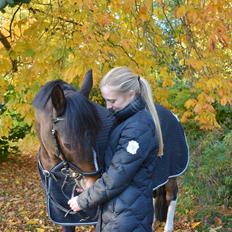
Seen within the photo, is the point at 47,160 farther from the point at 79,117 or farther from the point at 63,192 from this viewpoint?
the point at 79,117

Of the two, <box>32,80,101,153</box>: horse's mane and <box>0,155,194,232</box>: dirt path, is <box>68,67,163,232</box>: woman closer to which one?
<box>32,80,101,153</box>: horse's mane

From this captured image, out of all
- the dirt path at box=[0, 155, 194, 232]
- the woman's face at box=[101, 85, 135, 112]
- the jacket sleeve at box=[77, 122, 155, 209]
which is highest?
the woman's face at box=[101, 85, 135, 112]

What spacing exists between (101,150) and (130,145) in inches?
12.3

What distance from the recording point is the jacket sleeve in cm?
215

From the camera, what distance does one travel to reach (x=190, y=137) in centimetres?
729

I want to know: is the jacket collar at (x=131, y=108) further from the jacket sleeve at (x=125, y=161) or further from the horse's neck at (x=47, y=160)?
the horse's neck at (x=47, y=160)

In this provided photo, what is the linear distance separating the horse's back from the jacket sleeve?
1.32 meters

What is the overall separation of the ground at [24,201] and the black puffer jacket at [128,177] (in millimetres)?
2256

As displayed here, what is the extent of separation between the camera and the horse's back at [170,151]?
3566 mm

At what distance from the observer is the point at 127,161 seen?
2.14 meters

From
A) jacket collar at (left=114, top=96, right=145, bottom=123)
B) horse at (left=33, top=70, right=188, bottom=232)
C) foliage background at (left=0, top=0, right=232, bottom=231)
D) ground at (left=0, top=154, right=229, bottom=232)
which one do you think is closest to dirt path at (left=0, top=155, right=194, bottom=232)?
ground at (left=0, top=154, right=229, bottom=232)

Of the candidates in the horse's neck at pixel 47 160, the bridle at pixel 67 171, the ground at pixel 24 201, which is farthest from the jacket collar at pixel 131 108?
the ground at pixel 24 201

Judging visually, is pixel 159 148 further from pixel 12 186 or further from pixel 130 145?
pixel 12 186

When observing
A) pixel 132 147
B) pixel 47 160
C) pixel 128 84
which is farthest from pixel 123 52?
pixel 132 147
